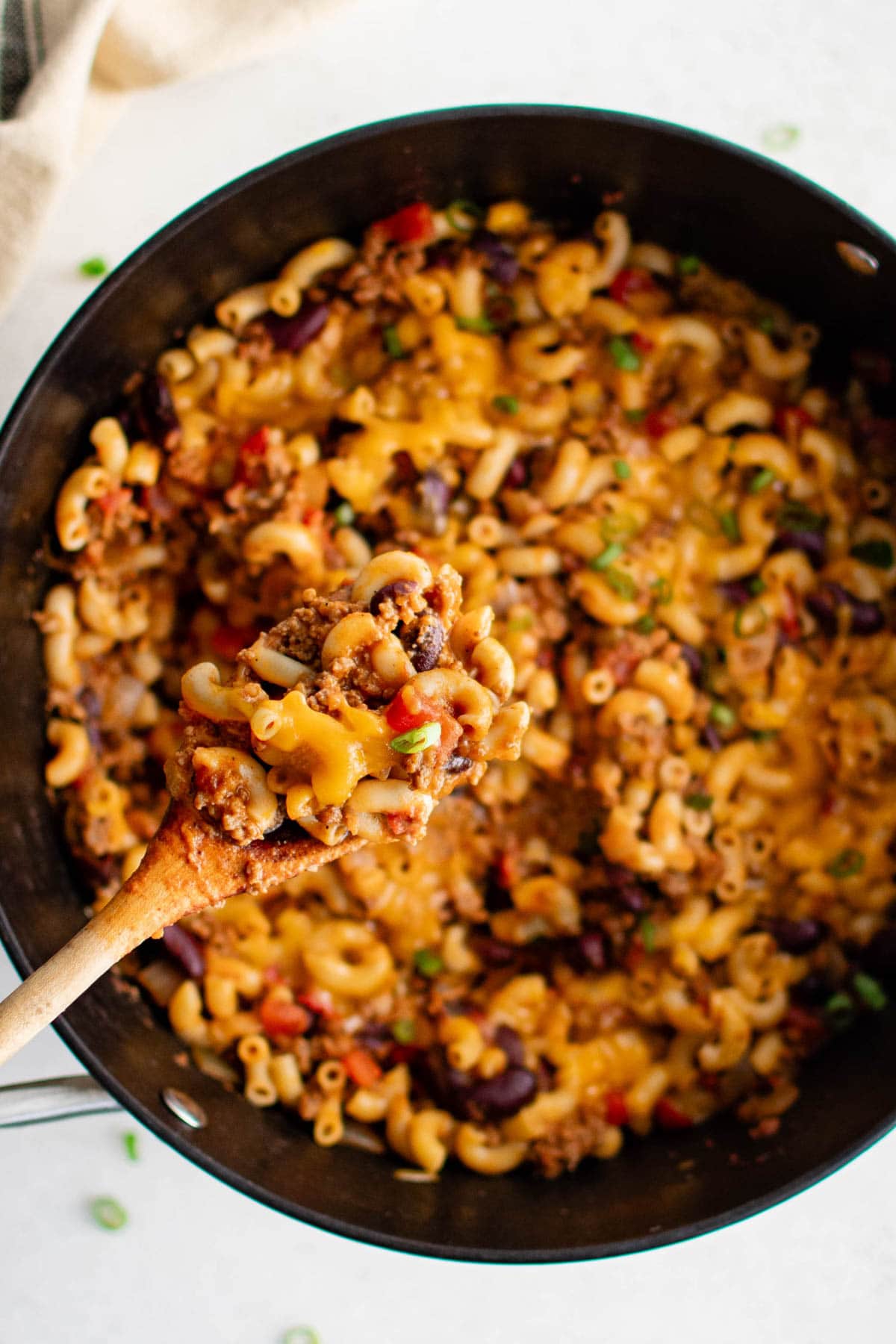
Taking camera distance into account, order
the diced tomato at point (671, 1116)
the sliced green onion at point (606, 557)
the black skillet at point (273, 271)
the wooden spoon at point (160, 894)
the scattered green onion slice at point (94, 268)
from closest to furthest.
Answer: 1. the wooden spoon at point (160, 894)
2. the black skillet at point (273, 271)
3. the scattered green onion slice at point (94, 268)
4. the sliced green onion at point (606, 557)
5. the diced tomato at point (671, 1116)

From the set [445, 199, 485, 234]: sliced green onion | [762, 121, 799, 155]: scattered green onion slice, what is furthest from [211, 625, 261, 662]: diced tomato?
[762, 121, 799, 155]: scattered green onion slice

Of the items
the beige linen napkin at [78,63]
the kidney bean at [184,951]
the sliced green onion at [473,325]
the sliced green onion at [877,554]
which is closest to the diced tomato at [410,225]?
the sliced green onion at [473,325]

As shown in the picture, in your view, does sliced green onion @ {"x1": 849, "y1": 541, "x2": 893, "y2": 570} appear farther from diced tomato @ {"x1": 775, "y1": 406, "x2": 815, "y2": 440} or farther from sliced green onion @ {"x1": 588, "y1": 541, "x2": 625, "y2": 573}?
sliced green onion @ {"x1": 588, "y1": 541, "x2": 625, "y2": 573}

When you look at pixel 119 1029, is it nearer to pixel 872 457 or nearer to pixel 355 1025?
pixel 355 1025

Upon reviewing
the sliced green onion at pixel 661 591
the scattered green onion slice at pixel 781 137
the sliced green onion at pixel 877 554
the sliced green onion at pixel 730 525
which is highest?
the scattered green onion slice at pixel 781 137

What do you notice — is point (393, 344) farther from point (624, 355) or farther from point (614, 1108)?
point (614, 1108)

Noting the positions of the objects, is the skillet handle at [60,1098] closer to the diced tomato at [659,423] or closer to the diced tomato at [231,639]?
the diced tomato at [231,639]
